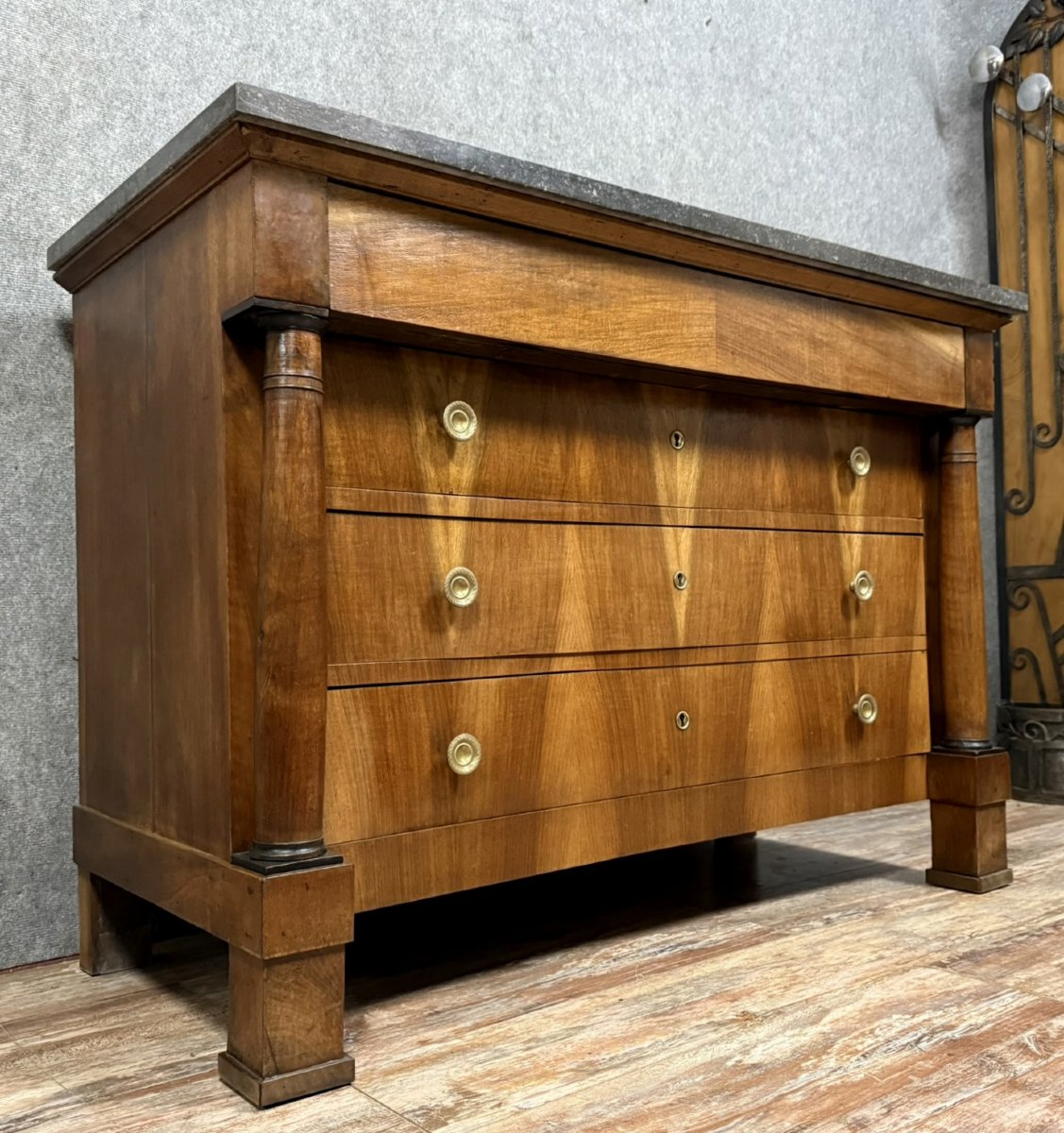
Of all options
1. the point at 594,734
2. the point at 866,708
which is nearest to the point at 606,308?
the point at 594,734

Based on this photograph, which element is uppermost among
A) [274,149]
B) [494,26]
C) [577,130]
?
[494,26]

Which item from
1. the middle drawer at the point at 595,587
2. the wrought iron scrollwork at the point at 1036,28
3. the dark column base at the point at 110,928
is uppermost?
the wrought iron scrollwork at the point at 1036,28

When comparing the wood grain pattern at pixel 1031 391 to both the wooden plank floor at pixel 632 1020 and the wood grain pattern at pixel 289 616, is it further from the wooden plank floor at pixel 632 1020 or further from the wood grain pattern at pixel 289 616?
the wood grain pattern at pixel 289 616

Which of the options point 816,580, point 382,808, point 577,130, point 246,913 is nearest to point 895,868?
point 816,580

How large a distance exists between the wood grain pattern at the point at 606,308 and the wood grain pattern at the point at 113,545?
0.99ft

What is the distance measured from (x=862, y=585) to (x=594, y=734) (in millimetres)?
493

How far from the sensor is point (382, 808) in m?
1.09

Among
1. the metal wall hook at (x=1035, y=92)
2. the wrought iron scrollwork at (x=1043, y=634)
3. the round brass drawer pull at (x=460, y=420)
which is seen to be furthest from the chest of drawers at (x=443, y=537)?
the metal wall hook at (x=1035, y=92)

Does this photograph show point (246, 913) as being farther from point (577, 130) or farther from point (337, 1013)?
point (577, 130)

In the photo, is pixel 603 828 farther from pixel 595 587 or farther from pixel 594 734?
pixel 595 587

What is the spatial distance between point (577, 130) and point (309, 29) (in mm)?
542

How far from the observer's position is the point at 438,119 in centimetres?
181

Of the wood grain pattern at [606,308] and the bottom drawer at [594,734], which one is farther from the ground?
the wood grain pattern at [606,308]

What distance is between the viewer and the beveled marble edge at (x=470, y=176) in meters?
0.94
